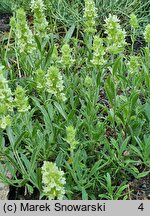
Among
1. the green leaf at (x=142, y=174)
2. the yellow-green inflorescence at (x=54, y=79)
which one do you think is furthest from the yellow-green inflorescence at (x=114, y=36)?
the green leaf at (x=142, y=174)

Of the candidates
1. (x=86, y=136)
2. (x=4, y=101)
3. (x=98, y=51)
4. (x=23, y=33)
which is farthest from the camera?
(x=86, y=136)

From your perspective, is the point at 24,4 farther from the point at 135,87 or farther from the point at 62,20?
the point at 135,87

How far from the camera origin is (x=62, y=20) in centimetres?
454

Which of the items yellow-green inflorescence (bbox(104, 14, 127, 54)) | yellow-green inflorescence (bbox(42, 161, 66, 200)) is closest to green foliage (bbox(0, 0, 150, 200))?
yellow-green inflorescence (bbox(104, 14, 127, 54))

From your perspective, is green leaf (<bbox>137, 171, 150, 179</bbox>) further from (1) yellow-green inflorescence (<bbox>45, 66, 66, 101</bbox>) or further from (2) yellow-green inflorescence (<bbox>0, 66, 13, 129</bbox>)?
(2) yellow-green inflorescence (<bbox>0, 66, 13, 129</bbox>)

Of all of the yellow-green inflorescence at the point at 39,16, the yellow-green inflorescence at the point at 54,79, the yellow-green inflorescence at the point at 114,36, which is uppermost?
the yellow-green inflorescence at the point at 39,16

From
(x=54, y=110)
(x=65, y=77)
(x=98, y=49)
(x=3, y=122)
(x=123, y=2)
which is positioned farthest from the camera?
(x=123, y=2)

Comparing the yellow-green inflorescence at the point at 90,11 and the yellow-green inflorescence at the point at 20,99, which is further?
the yellow-green inflorescence at the point at 90,11

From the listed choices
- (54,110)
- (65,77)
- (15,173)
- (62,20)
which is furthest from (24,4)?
(15,173)

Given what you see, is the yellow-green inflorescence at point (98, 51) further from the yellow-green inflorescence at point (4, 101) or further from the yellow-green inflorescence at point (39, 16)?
the yellow-green inflorescence at point (4, 101)

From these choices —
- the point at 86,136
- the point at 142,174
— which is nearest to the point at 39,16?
the point at 86,136

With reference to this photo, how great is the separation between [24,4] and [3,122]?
2.44 m

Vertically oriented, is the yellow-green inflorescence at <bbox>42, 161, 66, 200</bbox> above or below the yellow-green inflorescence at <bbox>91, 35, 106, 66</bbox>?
below

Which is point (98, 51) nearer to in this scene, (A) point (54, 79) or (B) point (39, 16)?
(A) point (54, 79)
